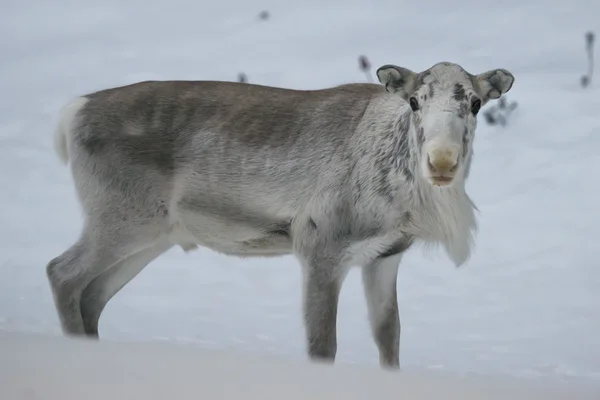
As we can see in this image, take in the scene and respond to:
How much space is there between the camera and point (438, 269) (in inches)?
212

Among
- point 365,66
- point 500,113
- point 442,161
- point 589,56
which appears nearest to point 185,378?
point 442,161

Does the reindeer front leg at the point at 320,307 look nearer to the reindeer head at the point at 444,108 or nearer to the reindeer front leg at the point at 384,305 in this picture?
the reindeer front leg at the point at 384,305

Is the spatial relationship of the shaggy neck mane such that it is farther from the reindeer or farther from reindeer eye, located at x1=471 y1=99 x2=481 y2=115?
reindeer eye, located at x1=471 y1=99 x2=481 y2=115

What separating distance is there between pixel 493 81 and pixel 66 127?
121 cm

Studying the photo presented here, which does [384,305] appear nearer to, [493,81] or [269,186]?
[269,186]

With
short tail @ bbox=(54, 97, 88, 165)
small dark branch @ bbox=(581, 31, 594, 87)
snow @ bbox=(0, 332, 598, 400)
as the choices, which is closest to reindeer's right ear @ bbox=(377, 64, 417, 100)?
short tail @ bbox=(54, 97, 88, 165)

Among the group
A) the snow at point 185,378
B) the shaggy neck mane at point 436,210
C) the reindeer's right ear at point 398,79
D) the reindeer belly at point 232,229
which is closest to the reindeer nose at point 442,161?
the shaggy neck mane at point 436,210

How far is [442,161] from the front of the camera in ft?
8.40

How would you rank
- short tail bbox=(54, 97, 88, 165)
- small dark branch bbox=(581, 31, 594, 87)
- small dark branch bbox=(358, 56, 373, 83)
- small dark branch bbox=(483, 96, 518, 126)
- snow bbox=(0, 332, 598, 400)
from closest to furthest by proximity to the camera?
snow bbox=(0, 332, 598, 400) < short tail bbox=(54, 97, 88, 165) < small dark branch bbox=(358, 56, 373, 83) < small dark branch bbox=(483, 96, 518, 126) < small dark branch bbox=(581, 31, 594, 87)

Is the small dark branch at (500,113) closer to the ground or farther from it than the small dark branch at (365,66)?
closer to the ground

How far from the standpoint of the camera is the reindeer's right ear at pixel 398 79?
287 centimetres

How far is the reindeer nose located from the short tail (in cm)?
115

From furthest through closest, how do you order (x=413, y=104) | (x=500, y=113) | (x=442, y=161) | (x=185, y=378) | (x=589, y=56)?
(x=589, y=56) → (x=500, y=113) → (x=413, y=104) → (x=442, y=161) → (x=185, y=378)

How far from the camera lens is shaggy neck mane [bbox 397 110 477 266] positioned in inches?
113
